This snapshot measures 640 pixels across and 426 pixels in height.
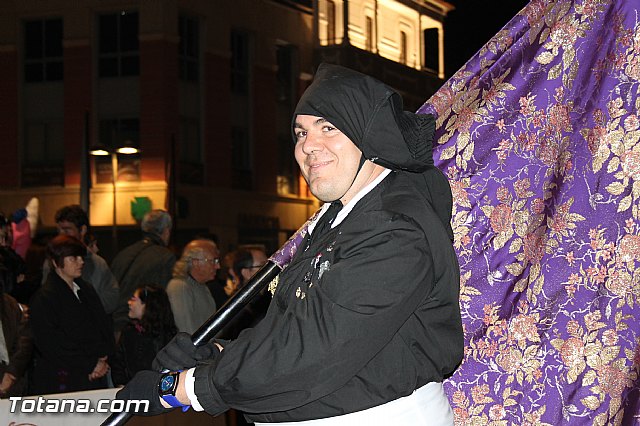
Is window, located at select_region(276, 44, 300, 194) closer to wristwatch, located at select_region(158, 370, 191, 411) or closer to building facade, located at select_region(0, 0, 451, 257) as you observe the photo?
building facade, located at select_region(0, 0, 451, 257)

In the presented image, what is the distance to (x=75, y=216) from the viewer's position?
19.4 feet

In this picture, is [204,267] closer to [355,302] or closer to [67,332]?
[67,332]

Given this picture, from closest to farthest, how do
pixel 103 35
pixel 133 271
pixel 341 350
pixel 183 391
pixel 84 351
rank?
pixel 341 350, pixel 183 391, pixel 84 351, pixel 133 271, pixel 103 35

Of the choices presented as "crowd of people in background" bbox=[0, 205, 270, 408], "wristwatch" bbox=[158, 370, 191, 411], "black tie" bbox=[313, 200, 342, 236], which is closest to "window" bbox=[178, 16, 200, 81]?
"crowd of people in background" bbox=[0, 205, 270, 408]

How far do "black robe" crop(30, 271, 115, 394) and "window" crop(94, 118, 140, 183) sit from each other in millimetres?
14457

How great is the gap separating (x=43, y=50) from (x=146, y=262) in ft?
49.8

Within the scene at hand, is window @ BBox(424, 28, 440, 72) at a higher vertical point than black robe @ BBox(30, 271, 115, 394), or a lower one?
higher

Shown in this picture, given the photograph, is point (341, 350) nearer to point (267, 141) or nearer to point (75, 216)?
point (75, 216)

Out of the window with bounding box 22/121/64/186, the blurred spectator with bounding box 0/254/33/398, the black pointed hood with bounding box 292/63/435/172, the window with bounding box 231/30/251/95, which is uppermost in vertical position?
the window with bounding box 231/30/251/95

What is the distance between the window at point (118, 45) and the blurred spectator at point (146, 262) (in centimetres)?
1399

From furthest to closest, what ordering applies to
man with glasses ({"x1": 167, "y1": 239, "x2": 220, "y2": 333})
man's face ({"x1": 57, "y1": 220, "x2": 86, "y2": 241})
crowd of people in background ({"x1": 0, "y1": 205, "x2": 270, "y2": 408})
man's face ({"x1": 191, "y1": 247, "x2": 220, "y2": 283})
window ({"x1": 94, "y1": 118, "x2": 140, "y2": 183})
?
window ({"x1": 94, "y1": 118, "x2": 140, "y2": 183}), man's face ({"x1": 57, "y1": 220, "x2": 86, "y2": 241}), man's face ({"x1": 191, "y1": 247, "x2": 220, "y2": 283}), man with glasses ({"x1": 167, "y1": 239, "x2": 220, "y2": 333}), crowd of people in background ({"x1": 0, "y1": 205, "x2": 270, "y2": 408})

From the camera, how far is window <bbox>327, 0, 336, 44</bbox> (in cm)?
2317

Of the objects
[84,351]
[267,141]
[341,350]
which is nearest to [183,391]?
[341,350]

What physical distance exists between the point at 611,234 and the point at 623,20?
0.54 meters
